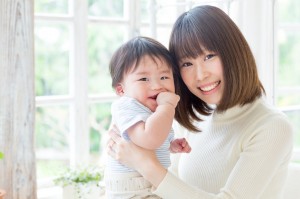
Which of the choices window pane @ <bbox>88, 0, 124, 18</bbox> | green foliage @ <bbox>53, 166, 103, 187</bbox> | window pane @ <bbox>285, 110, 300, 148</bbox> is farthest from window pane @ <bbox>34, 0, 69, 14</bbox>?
window pane @ <bbox>285, 110, 300, 148</bbox>

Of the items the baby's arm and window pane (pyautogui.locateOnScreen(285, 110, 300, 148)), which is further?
window pane (pyautogui.locateOnScreen(285, 110, 300, 148))

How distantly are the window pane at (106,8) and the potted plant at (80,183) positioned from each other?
0.90 m

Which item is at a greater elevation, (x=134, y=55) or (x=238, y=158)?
(x=134, y=55)

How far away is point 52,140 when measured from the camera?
8.81ft

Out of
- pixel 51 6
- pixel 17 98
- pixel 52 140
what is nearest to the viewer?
pixel 17 98

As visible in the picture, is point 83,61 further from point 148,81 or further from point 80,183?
point 148,81

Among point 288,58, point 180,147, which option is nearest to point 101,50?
point 288,58

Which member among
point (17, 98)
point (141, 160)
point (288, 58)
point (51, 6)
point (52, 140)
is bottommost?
point (52, 140)

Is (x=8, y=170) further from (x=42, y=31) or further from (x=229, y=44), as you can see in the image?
(x=229, y=44)

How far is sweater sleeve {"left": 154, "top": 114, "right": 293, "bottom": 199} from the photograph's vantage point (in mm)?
1452

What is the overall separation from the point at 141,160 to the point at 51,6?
4.59 feet

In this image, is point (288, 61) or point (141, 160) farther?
point (288, 61)

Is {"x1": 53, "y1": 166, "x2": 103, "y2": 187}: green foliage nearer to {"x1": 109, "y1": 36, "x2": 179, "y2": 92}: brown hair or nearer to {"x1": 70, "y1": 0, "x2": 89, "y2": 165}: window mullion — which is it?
{"x1": 70, "y1": 0, "x2": 89, "y2": 165}: window mullion

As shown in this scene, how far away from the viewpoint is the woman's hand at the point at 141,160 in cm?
144
